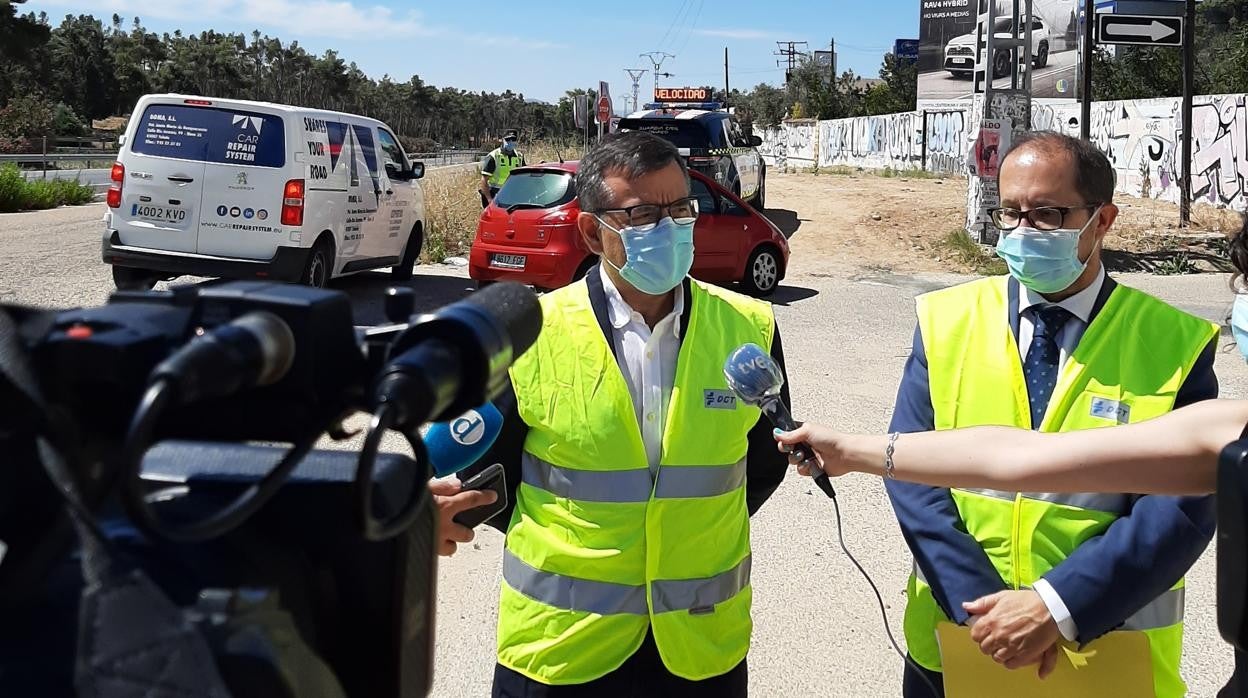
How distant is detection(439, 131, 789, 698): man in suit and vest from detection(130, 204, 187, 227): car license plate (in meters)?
9.06

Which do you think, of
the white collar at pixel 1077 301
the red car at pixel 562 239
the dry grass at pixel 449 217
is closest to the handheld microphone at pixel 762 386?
the white collar at pixel 1077 301

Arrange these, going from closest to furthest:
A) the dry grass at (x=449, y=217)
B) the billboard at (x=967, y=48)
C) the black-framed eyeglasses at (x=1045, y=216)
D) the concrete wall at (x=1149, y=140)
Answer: the black-framed eyeglasses at (x=1045, y=216)
the dry grass at (x=449, y=217)
the concrete wall at (x=1149, y=140)
the billboard at (x=967, y=48)

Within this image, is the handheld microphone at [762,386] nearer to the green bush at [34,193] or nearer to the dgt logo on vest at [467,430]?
the dgt logo on vest at [467,430]

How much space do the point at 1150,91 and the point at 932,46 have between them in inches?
792

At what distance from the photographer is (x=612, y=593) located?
2.34 metres

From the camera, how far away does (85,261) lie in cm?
1434

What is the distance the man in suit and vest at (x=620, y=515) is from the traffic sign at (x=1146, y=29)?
1754 centimetres

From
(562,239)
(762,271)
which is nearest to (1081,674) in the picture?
(562,239)

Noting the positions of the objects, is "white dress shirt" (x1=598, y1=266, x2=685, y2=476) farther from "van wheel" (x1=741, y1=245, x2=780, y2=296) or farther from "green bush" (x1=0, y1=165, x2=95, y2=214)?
"green bush" (x1=0, y1=165, x2=95, y2=214)

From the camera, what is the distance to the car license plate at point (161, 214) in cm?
1049

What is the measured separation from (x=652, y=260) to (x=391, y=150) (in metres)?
11.3

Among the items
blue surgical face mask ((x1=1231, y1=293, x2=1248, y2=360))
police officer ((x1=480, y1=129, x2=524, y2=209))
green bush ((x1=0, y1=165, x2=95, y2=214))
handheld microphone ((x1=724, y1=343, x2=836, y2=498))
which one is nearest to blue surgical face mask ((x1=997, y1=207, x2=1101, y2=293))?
blue surgical face mask ((x1=1231, y1=293, x2=1248, y2=360))

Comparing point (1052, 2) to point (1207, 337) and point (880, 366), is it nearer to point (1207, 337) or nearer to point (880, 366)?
point (880, 366)

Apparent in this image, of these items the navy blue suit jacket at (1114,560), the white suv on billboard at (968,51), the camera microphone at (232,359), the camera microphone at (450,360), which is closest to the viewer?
the camera microphone at (232,359)
